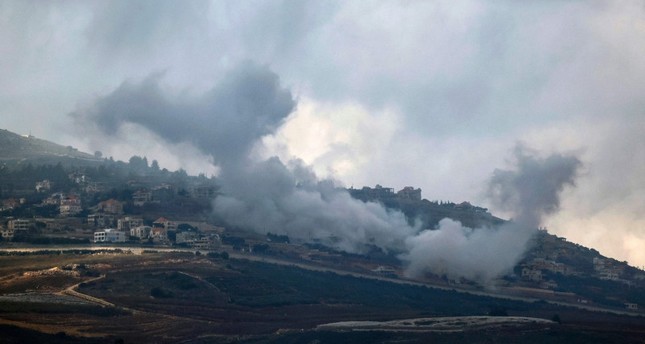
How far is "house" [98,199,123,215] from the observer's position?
18050 centimetres

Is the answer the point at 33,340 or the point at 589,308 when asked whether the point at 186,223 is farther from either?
the point at 33,340

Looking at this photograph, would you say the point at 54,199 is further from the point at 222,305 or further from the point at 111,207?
the point at 222,305

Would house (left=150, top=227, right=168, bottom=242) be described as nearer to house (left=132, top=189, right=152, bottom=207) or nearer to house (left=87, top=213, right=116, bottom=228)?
house (left=87, top=213, right=116, bottom=228)

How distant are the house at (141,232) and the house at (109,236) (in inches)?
114

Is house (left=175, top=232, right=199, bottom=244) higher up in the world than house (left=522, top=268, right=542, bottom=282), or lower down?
lower down

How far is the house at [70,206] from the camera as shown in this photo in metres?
177

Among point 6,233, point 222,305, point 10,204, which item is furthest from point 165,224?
point 222,305

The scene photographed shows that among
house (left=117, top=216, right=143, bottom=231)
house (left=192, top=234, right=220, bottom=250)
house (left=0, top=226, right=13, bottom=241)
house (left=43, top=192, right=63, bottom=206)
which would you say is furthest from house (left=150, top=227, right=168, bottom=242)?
house (left=43, top=192, right=63, bottom=206)

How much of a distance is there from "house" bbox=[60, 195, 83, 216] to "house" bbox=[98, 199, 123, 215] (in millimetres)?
3600

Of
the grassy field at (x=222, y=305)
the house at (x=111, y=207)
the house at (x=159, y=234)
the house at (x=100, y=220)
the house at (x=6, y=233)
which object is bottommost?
the grassy field at (x=222, y=305)

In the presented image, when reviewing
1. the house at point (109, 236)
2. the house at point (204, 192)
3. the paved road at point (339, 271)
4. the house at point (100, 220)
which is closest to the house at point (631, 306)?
the paved road at point (339, 271)

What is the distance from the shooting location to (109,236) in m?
159

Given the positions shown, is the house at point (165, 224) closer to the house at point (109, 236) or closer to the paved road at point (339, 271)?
the house at point (109, 236)

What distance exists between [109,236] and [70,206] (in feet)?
76.6
